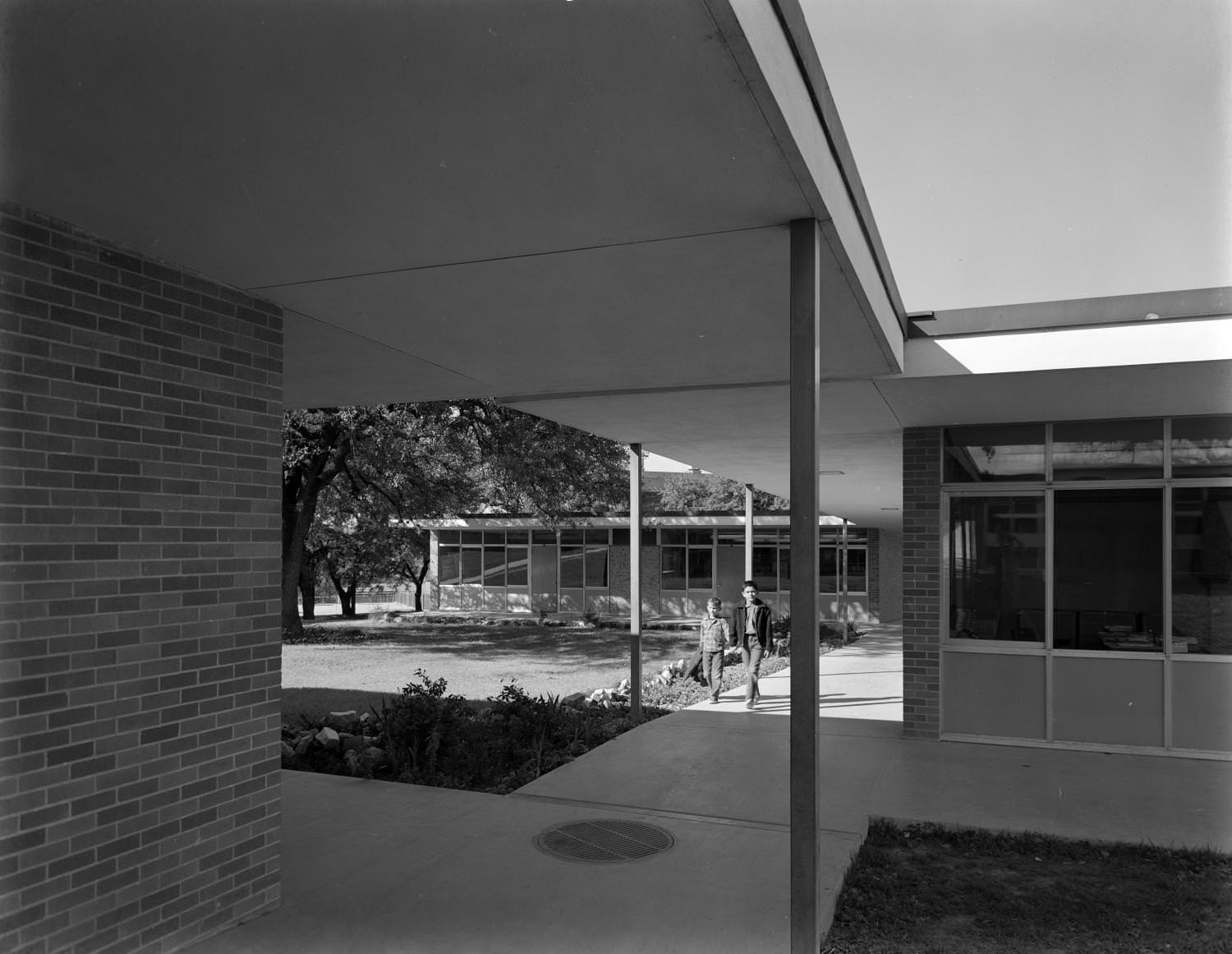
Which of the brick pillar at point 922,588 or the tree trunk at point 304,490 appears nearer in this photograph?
the brick pillar at point 922,588

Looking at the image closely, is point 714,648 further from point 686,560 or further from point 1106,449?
point 686,560

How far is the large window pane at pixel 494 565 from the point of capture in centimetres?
3384

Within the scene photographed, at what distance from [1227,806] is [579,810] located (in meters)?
4.81

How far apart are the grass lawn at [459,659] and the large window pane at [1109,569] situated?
754 centimetres

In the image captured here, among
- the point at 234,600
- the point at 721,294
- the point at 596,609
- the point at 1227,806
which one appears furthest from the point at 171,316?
the point at 596,609

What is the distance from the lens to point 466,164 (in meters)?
3.08

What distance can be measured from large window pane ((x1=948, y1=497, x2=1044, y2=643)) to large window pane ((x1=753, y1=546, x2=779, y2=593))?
21.7 m

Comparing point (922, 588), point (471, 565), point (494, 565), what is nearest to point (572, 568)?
point (494, 565)

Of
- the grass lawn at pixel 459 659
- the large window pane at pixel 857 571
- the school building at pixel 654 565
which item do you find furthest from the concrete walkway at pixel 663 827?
the large window pane at pixel 857 571

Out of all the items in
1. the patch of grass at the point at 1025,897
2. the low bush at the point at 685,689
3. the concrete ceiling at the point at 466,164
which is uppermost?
the concrete ceiling at the point at 466,164

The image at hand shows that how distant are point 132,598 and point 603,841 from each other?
3200 mm

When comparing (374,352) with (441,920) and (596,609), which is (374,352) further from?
(596,609)

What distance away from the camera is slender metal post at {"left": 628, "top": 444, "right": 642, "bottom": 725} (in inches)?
391

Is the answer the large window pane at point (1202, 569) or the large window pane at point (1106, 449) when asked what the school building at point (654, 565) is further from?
the large window pane at point (1202, 569)
